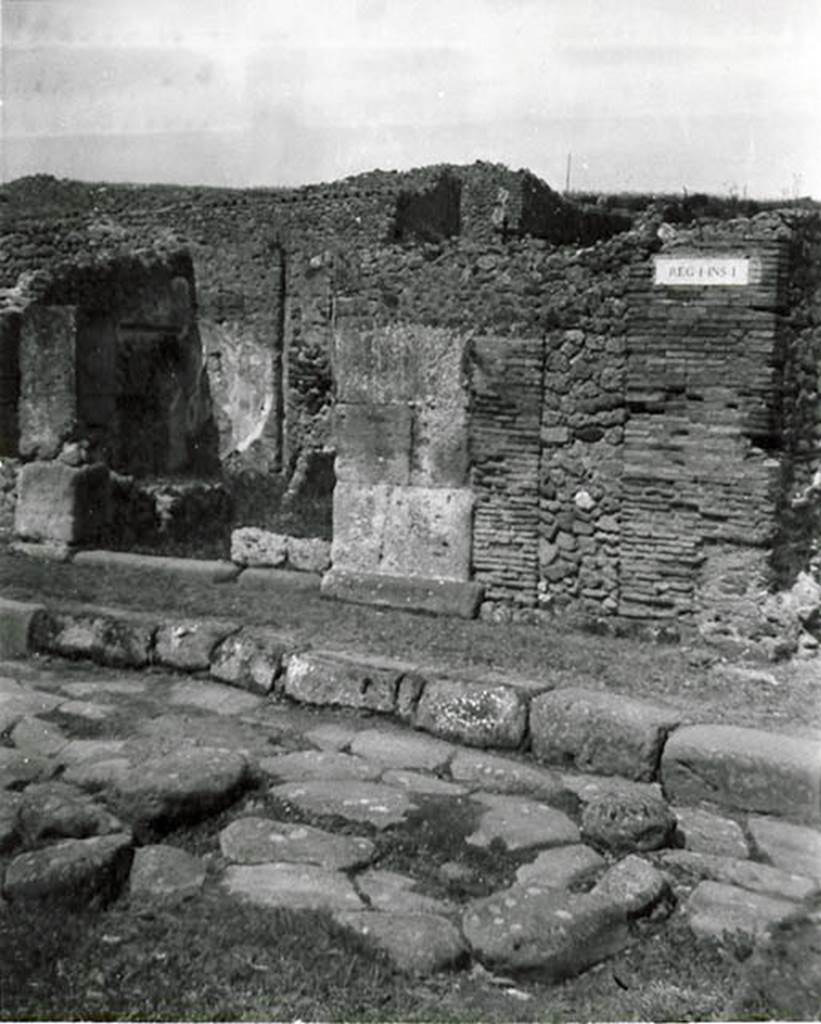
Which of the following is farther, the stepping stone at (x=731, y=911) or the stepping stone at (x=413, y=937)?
the stepping stone at (x=731, y=911)

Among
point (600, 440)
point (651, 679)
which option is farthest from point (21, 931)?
point (600, 440)

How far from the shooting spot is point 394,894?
4.04 m

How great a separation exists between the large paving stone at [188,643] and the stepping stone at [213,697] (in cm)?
12

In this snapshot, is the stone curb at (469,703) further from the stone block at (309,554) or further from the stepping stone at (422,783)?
the stone block at (309,554)

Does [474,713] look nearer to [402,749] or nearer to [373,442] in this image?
[402,749]

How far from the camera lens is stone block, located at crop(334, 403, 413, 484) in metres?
8.16

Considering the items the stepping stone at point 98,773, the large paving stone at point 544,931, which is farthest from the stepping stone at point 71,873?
the large paving stone at point 544,931

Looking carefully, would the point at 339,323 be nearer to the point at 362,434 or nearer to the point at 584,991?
the point at 362,434

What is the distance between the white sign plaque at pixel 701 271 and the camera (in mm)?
7000

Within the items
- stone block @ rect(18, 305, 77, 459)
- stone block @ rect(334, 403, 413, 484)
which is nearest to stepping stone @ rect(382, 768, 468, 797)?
stone block @ rect(334, 403, 413, 484)

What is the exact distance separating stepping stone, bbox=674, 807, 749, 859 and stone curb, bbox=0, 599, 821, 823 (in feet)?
0.34

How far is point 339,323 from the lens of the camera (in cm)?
838

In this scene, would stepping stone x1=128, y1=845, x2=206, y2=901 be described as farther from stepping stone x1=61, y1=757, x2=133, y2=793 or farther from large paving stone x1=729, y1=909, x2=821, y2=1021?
large paving stone x1=729, y1=909, x2=821, y2=1021

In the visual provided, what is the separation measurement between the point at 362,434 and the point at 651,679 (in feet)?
9.59
